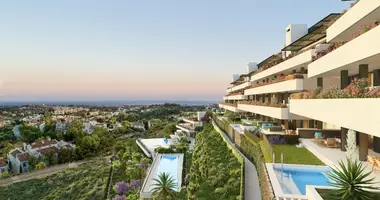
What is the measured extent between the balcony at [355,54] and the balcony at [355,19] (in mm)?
A: 1247

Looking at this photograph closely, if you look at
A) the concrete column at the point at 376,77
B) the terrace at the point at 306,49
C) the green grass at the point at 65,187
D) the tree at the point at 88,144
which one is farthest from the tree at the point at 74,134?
the concrete column at the point at 376,77

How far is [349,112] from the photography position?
371 inches

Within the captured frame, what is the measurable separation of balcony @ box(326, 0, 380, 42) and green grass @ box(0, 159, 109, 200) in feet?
113

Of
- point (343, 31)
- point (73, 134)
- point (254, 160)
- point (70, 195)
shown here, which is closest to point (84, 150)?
point (73, 134)

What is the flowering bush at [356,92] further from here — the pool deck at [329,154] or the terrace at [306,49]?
the terrace at [306,49]

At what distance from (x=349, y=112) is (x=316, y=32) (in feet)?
41.2

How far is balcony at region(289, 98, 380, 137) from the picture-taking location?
7594 millimetres

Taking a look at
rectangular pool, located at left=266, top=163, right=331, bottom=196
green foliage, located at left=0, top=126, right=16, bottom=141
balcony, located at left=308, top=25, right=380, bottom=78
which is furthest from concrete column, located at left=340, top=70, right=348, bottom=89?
green foliage, located at left=0, top=126, right=16, bottom=141

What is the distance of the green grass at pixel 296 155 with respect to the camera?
12.8 meters

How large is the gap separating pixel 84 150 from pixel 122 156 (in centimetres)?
2488

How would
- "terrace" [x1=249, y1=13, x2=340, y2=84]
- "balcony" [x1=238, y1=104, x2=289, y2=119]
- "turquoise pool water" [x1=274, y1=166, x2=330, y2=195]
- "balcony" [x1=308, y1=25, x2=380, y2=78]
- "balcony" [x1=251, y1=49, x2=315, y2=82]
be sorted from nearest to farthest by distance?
"balcony" [x1=308, y1=25, x2=380, y2=78]
"turquoise pool water" [x1=274, y1=166, x2=330, y2=195]
"terrace" [x1=249, y1=13, x2=340, y2=84]
"balcony" [x1=251, y1=49, x2=315, y2=82]
"balcony" [x1=238, y1=104, x2=289, y2=119]

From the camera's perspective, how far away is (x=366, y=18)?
35.8 feet

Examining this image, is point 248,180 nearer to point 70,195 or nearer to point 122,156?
point 70,195

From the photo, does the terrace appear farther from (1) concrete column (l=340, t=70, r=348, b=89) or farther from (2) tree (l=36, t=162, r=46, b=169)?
(2) tree (l=36, t=162, r=46, b=169)
